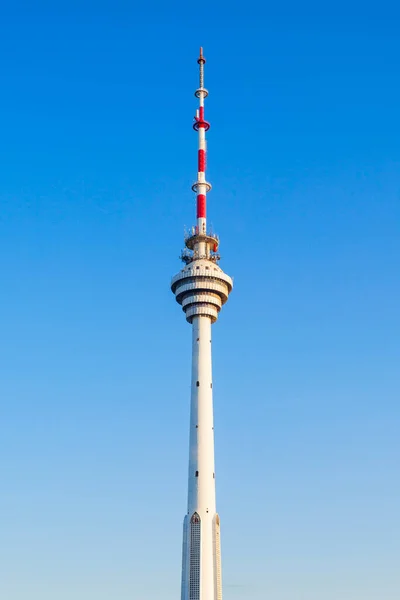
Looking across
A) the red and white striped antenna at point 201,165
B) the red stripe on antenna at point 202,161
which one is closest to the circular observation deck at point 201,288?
the red and white striped antenna at point 201,165

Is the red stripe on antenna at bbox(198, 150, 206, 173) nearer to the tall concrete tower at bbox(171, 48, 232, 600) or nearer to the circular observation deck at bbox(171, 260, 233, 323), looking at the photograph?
Answer: the tall concrete tower at bbox(171, 48, 232, 600)

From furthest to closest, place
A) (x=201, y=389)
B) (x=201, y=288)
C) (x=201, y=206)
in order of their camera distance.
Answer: (x=201, y=206)
(x=201, y=288)
(x=201, y=389)

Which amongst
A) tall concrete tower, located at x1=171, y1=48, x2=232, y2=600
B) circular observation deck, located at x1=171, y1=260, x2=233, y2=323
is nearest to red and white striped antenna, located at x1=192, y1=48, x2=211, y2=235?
tall concrete tower, located at x1=171, y1=48, x2=232, y2=600

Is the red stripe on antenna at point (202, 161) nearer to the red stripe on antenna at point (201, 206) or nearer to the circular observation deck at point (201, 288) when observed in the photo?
the red stripe on antenna at point (201, 206)

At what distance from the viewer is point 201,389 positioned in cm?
9969

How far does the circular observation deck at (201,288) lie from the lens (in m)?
105

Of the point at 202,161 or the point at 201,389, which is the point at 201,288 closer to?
the point at 201,389

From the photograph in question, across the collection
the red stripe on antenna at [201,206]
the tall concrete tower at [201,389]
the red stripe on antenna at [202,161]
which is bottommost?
the tall concrete tower at [201,389]

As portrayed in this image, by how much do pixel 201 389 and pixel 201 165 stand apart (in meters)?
36.4

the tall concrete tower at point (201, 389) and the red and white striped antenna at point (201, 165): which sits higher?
the red and white striped antenna at point (201, 165)

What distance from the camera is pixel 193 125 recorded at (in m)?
116

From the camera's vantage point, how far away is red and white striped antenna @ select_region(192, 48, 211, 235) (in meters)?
112

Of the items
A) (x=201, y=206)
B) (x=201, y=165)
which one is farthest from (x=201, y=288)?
(x=201, y=165)

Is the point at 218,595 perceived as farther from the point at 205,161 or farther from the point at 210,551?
the point at 205,161
